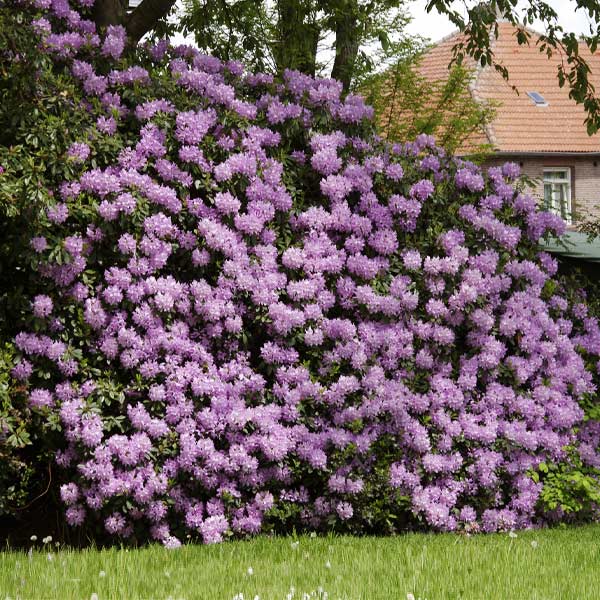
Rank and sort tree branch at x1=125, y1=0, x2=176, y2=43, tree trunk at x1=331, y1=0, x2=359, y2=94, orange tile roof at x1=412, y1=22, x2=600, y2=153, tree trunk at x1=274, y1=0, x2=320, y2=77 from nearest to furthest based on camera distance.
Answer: tree branch at x1=125, y1=0, x2=176, y2=43
tree trunk at x1=331, y1=0, x2=359, y2=94
tree trunk at x1=274, y1=0, x2=320, y2=77
orange tile roof at x1=412, y1=22, x2=600, y2=153

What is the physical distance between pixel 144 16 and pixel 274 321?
3716 millimetres

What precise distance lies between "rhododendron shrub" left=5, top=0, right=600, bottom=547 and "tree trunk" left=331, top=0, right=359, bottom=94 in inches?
116

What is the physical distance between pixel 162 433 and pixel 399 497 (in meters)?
1.87

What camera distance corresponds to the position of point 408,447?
7410 mm

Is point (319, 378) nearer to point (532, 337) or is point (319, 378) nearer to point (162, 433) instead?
point (162, 433)

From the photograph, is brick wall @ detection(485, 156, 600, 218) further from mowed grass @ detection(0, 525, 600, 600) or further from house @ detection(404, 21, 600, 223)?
mowed grass @ detection(0, 525, 600, 600)

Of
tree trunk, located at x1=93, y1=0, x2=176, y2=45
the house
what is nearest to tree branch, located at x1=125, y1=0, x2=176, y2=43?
tree trunk, located at x1=93, y1=0, x2=176, y2=45

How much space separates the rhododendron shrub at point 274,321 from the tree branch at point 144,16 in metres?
0.80

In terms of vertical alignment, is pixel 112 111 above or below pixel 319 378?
above

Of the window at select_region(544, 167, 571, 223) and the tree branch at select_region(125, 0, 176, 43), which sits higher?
the window at select_region(544, 167, 571, 223)

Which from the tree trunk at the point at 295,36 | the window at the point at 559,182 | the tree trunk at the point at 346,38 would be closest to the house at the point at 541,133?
the window at the point at 559,182

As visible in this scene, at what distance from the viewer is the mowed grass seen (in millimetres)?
4750

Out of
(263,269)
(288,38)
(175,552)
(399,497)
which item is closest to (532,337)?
(399,497)

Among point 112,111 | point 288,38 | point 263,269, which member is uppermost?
point 288,38
